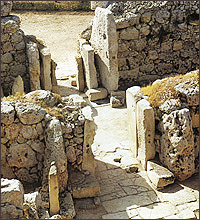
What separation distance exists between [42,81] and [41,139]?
5168 mm

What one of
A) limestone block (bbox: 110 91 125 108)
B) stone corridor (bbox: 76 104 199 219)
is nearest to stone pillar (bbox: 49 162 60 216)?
stone corridor (bbox: 76 104 199 219)

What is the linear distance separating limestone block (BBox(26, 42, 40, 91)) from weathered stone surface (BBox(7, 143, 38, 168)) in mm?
4798

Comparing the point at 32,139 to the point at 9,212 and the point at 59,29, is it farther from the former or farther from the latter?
the point at 59,29

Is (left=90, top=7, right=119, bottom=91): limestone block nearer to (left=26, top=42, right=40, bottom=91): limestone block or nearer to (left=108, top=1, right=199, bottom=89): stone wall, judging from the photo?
(left=108, top=1, right=199, bottom=89): stone wall

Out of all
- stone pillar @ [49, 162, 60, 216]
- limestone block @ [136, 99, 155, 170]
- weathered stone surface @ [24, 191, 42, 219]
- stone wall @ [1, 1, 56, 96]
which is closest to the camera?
weathered stone surface @ [24, 191, 42, 219]

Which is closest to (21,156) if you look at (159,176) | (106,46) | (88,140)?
(88,140)

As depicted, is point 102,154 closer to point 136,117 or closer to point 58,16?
point 136,117

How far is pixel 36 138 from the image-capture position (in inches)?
301

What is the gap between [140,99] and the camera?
8.91 meters

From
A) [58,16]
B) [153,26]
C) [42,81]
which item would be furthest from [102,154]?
[58,16]

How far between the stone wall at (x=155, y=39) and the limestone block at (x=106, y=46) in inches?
25.4

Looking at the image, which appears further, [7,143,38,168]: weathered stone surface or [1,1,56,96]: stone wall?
[1,1,56,96]: stone wall

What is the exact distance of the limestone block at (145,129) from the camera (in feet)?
27.6

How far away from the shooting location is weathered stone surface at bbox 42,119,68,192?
7.41m
